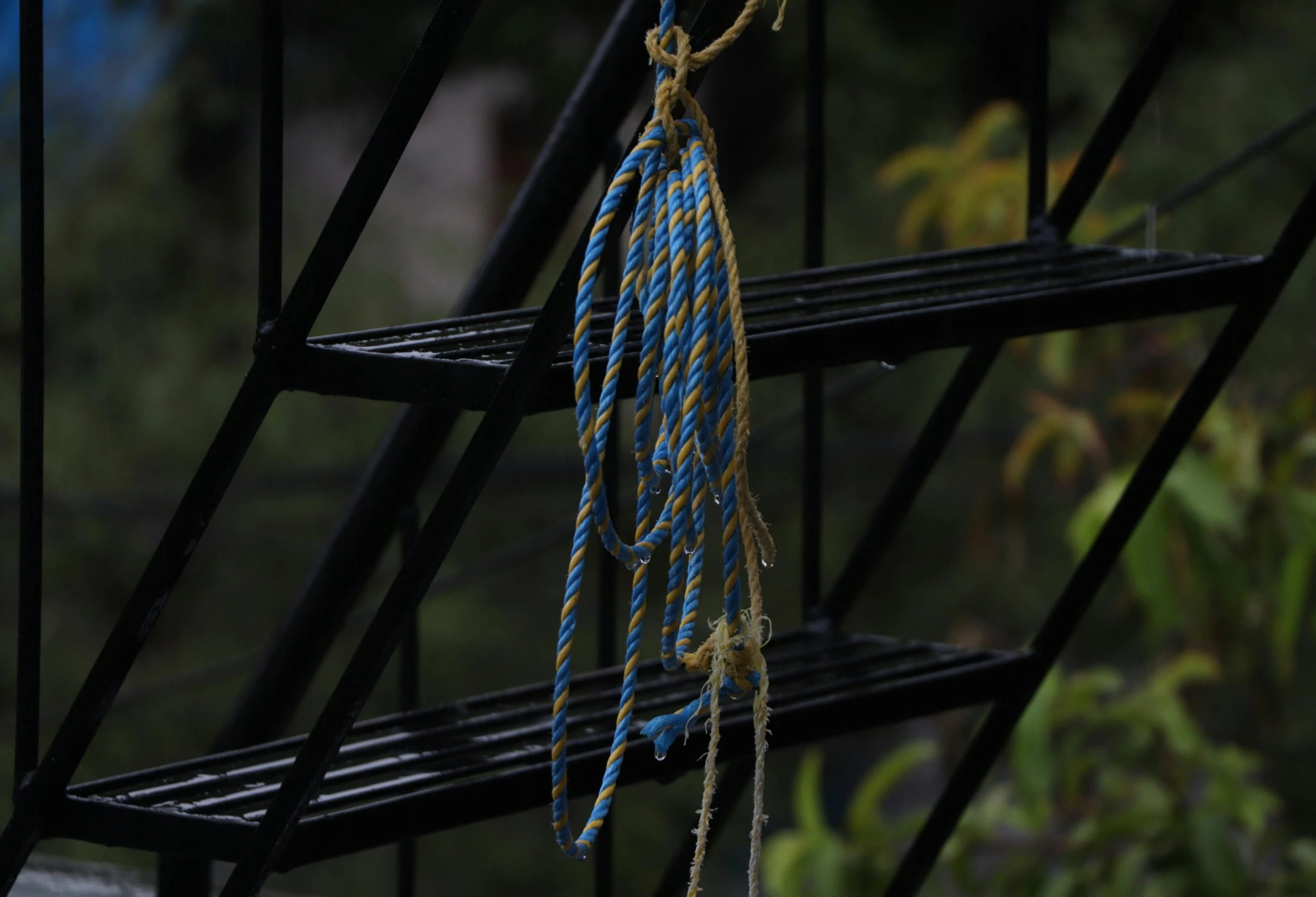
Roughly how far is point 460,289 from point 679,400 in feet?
14.1

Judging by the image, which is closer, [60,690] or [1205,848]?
[1205,848]

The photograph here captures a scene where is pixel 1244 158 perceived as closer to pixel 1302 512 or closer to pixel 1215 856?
pixel 1302 512

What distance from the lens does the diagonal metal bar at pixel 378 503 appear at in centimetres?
100

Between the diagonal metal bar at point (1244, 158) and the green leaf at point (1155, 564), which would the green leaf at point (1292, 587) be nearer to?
the green leaf at point (1155, 564)

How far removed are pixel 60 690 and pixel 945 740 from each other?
9.23ft

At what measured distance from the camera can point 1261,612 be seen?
222cm

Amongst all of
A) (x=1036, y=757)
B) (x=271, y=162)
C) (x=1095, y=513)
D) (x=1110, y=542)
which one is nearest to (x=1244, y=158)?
(x=1095, y=513)

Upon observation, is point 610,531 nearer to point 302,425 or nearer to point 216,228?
point 302,425

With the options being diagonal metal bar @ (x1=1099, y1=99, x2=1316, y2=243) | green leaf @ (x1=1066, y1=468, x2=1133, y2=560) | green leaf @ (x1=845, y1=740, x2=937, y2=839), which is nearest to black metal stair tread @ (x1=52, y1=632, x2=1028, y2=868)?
diagonal metal bar @ (x1=1099, y1=99, x2=1316, y2=243)

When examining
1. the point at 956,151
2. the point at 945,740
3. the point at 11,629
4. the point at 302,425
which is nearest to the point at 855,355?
the point at 956,151

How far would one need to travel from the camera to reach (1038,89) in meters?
1.12

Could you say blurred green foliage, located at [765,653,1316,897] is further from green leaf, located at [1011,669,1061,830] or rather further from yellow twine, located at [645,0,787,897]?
yellow twine, located at [645,0,787,897]

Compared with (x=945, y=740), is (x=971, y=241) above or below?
above

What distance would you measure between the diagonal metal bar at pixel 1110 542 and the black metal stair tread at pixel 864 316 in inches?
0.9
